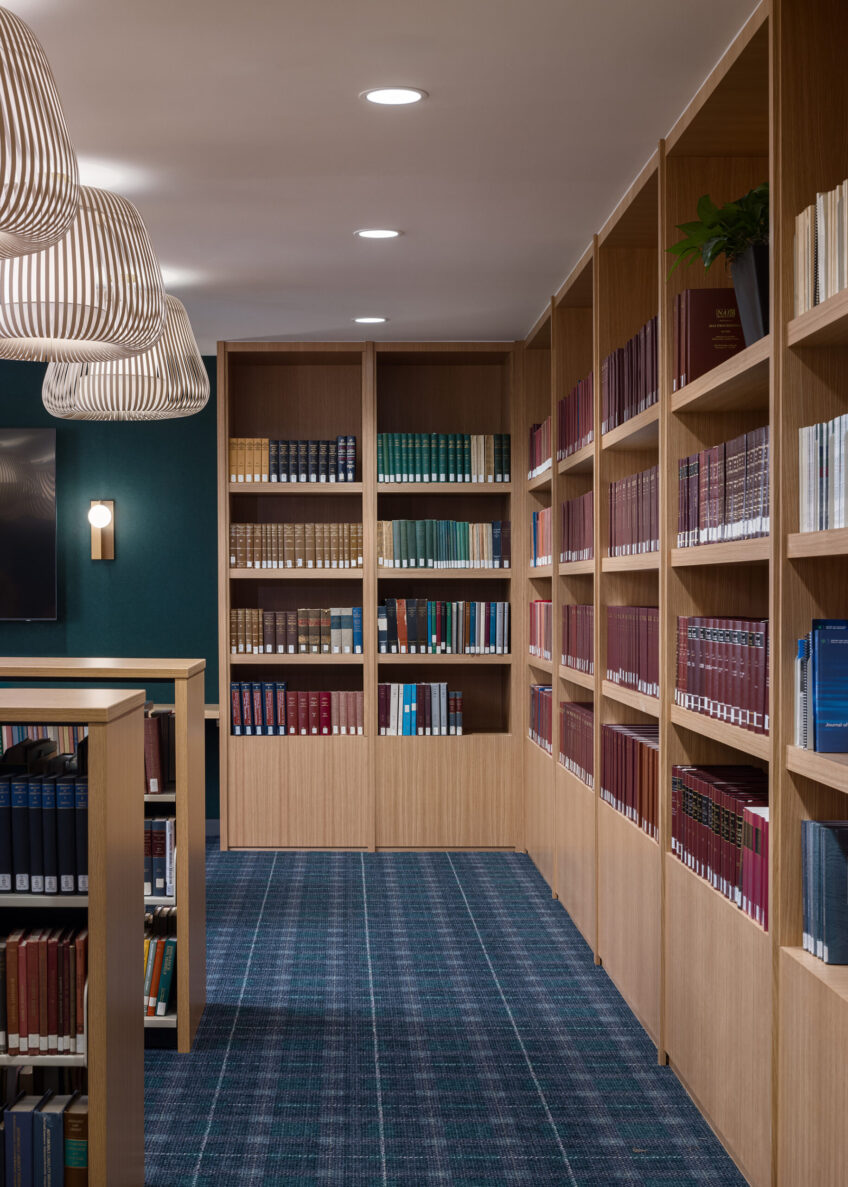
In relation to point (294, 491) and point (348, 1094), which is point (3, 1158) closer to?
point (348, 1094)

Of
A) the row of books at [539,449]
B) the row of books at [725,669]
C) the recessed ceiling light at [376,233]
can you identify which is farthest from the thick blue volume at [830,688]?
the row of books at [539,449]

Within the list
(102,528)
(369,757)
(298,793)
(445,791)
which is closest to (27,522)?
(102,528)

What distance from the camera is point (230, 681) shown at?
260 inches

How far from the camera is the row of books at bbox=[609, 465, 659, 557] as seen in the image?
A: 3.75 meters

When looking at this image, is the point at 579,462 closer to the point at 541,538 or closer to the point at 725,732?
the point at 541,538

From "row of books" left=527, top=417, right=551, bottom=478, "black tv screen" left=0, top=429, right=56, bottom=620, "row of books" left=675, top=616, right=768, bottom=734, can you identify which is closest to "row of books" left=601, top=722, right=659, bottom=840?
"row of books" left=675, top=616, right=768, bottom=734

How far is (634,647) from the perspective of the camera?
399 centimetres

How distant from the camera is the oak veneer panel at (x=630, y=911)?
367 centimetres

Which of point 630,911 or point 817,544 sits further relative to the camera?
point 630,911

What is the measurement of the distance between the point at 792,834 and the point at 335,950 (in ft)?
8.73

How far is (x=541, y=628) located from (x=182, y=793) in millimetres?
2781

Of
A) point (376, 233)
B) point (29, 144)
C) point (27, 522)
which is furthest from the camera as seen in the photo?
point (27, 522)

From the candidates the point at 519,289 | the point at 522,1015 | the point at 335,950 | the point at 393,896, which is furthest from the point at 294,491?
the point at 522,1015

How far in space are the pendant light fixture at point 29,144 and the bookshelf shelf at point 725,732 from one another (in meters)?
1.82
